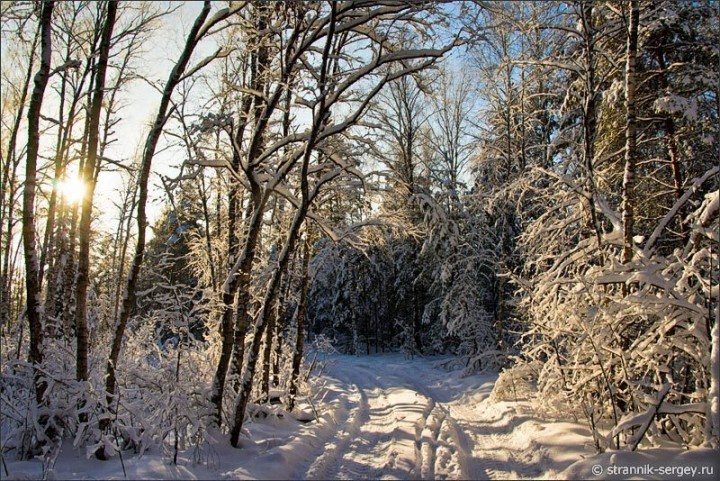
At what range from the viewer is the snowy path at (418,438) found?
5359 mm

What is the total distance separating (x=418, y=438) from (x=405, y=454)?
1.02m

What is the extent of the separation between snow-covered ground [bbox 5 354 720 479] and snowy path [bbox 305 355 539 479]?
0.05 feet

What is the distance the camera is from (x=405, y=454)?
605 centimetres

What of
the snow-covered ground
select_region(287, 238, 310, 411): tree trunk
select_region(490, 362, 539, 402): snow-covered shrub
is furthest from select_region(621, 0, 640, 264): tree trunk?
select_region(287, 238, 310, 411): tree trunk

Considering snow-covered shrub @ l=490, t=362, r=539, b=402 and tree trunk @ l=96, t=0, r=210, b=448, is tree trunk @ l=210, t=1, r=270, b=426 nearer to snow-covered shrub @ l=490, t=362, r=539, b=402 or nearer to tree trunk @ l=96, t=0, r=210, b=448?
tree trunk @ l=96, t=0, r=210, b=448

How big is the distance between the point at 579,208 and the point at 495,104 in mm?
10038

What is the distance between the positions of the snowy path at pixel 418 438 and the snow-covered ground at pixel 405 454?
0.02 m

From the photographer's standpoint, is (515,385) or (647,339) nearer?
(647,339)

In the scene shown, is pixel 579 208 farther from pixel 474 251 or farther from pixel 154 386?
pixel 474 251

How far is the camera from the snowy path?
17.6 feet

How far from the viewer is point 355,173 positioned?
704 centimetres

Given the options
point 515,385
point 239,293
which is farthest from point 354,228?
point 515,385

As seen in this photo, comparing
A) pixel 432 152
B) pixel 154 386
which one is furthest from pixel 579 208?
pixel 432 152

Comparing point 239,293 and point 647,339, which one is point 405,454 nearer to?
point 239,293
